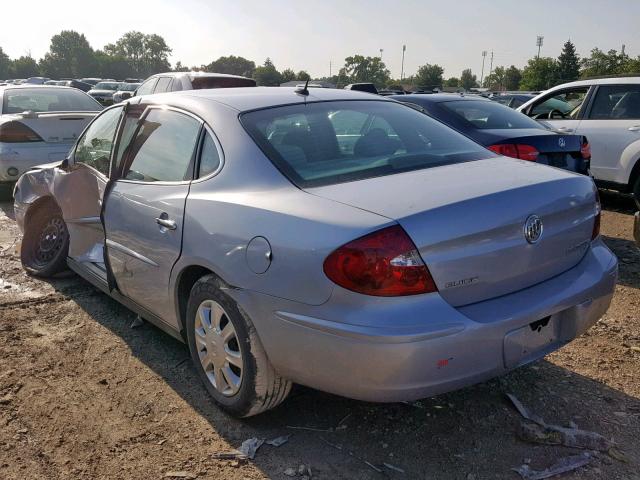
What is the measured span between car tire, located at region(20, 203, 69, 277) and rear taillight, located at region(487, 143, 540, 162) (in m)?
3.83

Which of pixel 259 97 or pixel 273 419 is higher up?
pixel 259 97

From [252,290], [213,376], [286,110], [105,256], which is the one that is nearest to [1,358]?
[105,256]

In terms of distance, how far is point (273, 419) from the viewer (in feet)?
9.87

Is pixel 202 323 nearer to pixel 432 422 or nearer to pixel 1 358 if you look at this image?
pixel 432 422

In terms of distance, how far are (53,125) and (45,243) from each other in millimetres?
3329

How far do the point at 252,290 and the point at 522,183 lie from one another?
1295 millimetres

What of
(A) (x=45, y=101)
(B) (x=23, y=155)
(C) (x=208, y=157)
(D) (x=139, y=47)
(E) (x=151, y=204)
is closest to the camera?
(C) (x=208, y=157)

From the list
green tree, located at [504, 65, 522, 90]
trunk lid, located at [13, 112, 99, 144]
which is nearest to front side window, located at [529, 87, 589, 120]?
trunk lid, located at [13, 112, 99, 144]

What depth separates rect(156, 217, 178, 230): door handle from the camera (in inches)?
122

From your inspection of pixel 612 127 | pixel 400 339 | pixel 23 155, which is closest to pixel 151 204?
pixel 400 339

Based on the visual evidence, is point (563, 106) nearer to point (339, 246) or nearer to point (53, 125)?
point (53, 125)

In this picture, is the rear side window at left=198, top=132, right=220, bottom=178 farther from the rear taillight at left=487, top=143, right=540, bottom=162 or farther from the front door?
the rear taillight at left=487, top=143, right=540, bottom=162

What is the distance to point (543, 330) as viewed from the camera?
2646 millimetres

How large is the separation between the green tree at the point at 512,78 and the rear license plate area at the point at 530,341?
295 feet
